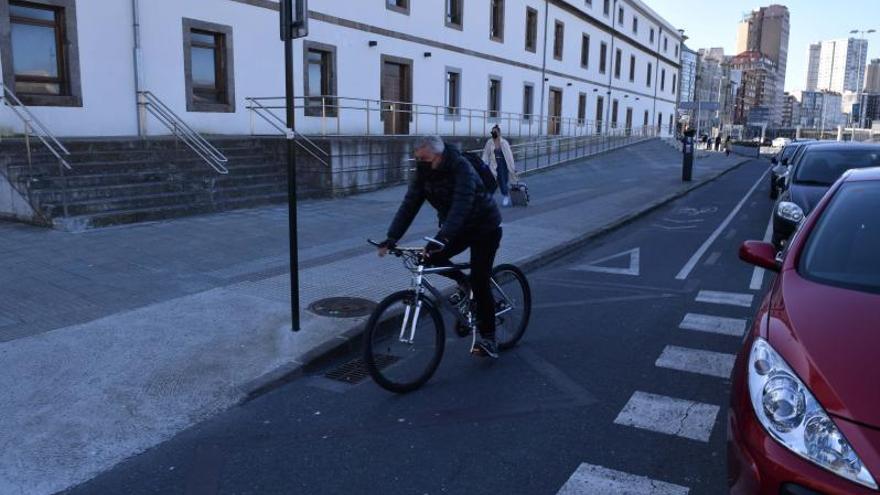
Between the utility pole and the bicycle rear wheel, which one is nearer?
the utility pole

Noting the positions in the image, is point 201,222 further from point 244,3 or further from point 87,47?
point 244,3

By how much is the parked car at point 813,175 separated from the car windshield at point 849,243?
4878 mm

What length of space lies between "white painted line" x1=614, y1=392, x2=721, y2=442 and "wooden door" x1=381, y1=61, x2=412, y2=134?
1895cm

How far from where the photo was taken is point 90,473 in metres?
3.70

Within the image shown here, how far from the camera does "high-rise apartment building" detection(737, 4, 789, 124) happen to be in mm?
180750

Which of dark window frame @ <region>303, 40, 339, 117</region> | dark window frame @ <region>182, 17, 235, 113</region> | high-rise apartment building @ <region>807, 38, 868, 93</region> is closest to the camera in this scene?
dark window frame @ <region>182, 17, 235, 113</region>

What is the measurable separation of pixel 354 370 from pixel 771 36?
210307 mm

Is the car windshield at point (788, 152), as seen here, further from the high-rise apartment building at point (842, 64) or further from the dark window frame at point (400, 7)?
the high-rise apartment building at point (842, 64)

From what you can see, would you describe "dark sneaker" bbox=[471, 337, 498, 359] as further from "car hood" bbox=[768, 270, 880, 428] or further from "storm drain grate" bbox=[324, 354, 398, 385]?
"car hood" bbox=[768, 270, 880, 428]

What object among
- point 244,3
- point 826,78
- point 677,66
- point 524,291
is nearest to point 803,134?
point 677,66

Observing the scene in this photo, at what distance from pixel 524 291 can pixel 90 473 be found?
3.65 metres

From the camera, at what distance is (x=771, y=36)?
18575 centimetres

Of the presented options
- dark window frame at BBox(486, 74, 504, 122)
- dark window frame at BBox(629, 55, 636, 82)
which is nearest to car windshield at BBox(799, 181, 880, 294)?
dark window frame at BBox(486, 74, 504, 122)

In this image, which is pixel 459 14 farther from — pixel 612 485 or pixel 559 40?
pixel 612 485
